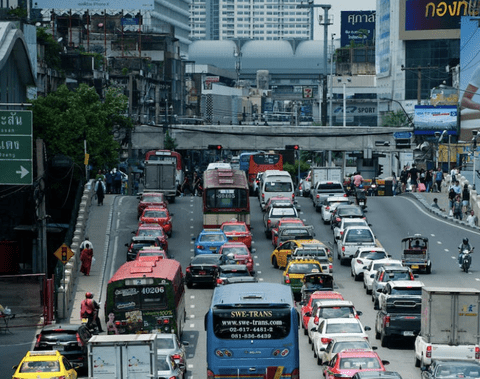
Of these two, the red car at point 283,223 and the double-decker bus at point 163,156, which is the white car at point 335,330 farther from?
the double-decker bus at point 163,156

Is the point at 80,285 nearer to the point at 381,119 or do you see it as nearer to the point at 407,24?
the point at 407,24

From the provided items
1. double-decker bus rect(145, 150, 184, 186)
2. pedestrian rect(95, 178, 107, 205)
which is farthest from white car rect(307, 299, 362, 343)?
double-decker bus rect(145, 150, 184, 186)

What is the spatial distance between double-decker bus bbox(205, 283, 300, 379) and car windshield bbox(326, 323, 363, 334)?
221 inches

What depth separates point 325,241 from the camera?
187ft

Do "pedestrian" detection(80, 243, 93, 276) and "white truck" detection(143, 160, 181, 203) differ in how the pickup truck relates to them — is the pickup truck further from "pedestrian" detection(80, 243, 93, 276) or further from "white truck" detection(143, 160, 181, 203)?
"white truck" detection(143, 160, 181, 203)

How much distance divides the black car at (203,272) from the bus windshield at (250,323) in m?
18.9

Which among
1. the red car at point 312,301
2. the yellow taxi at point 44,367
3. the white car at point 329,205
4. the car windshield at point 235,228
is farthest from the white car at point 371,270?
the yellow taxi at point 44,367

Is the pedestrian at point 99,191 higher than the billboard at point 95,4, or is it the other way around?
the billboard at point 95,4

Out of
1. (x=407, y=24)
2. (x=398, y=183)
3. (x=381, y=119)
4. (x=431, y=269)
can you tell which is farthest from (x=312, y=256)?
(x=381, y=119)

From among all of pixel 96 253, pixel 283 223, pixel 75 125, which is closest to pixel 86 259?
pixel 96 253

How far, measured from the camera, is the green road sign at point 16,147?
1399 inches

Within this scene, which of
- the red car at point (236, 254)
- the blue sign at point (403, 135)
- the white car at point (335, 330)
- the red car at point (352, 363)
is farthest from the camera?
the blue sign at point (403, 135)

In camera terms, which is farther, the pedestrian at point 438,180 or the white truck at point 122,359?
the pedestrian at point 438,180

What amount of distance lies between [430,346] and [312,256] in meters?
16.5
